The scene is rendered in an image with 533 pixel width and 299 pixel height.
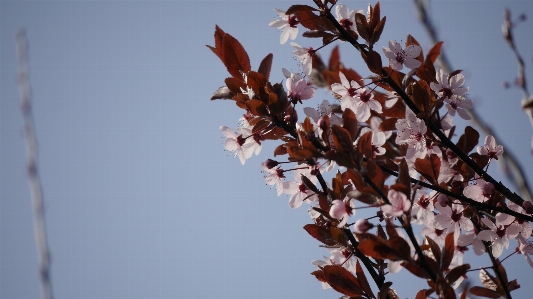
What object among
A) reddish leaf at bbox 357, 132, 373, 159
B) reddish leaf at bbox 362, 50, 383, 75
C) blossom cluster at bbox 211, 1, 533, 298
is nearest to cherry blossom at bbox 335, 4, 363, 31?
blossom cluster at bbox 211, 1, 533, 298

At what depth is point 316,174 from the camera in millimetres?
1354

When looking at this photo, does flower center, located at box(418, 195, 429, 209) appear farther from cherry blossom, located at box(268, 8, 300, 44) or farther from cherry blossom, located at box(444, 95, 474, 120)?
cherry blossom, located at box(268, 8, 300, 44)

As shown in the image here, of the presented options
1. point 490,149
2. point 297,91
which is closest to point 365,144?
point 297,91

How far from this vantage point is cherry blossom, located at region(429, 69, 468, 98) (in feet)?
5.16

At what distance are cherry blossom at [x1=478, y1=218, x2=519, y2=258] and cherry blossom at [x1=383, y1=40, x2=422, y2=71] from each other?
2.02ft

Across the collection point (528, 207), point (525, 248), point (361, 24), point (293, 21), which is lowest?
point (525, 248)

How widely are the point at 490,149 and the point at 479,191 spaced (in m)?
0.28

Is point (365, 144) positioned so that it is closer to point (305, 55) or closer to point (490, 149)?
point (305, 55)

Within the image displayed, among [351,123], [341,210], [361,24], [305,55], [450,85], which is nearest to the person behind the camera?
[341,210]

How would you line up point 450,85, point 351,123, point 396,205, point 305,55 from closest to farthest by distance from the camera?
point 396,205 < point 351,123 < point 450,85 < point 305,55

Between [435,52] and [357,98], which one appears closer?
[357,98]

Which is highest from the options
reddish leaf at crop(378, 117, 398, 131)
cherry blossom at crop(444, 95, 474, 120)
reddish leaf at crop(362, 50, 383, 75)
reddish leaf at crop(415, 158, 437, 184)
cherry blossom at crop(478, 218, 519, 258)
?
reddish leaf at crop(362, 50, 383, 75)

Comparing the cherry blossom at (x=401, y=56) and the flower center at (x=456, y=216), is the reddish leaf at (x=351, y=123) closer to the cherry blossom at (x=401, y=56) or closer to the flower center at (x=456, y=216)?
the cherry blossom at (x=401, y=56)

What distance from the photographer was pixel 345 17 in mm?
1669
